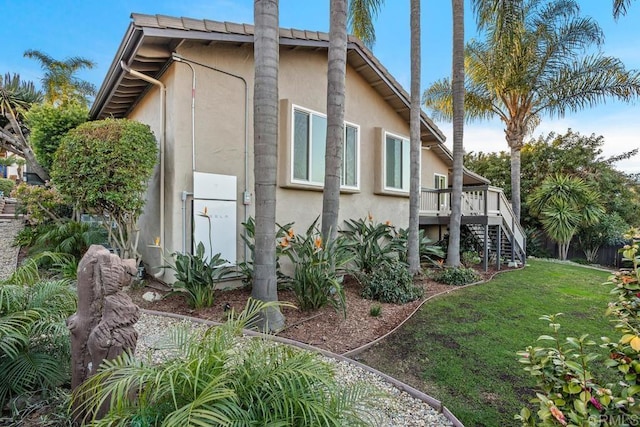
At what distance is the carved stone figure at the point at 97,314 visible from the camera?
2.36m

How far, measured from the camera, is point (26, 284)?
3350mm

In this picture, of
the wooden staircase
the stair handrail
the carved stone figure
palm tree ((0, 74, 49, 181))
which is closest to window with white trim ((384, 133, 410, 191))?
the stair handrail

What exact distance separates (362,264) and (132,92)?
22.7 feet

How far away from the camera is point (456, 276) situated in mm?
9102

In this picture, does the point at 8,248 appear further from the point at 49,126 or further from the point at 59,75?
the point at 59,75

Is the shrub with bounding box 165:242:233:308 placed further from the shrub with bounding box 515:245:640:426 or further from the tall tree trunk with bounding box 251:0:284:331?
the shrub with bounding box 515:245:640:426

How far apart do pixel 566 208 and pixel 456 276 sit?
9.82m

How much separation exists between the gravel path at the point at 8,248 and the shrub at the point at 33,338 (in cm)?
463

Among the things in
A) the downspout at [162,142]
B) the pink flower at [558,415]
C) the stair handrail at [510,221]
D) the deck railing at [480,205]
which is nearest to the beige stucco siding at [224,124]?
the downspout at [162,142]

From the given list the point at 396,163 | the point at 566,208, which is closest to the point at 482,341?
the point at 396,163

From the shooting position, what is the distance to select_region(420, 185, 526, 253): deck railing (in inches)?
450

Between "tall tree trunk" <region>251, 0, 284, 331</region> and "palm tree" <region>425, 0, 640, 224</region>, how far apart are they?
40.6ft

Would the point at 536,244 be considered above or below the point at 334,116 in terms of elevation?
below

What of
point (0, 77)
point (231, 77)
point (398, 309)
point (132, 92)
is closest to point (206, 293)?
point (398, 309)
